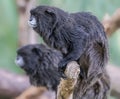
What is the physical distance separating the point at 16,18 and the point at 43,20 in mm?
3934

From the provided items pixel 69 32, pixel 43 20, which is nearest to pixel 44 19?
pixel 43 20

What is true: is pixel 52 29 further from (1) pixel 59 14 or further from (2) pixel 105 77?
(2) pixel 105 77

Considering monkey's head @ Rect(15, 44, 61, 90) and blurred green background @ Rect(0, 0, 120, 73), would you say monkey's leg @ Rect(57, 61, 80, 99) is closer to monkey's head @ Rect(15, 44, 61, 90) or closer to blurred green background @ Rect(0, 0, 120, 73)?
monkey's head @ Rect(15, 44, 61, 90)

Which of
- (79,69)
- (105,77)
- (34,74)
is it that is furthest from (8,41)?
(79,69)

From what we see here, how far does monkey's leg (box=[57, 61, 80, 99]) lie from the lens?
8.57 feet

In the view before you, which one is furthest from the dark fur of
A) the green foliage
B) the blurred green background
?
the green foliage

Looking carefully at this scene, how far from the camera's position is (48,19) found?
112 inches

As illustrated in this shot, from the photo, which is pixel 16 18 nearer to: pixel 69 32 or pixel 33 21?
pixel 33 21

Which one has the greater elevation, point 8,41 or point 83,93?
point 8,41

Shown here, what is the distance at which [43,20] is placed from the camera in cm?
285

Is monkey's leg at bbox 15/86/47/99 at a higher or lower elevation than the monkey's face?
lower

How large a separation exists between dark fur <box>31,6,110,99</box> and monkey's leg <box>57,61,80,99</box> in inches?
1.7

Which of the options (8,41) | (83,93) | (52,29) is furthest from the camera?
(8,41)

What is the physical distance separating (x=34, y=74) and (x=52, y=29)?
1493mm
